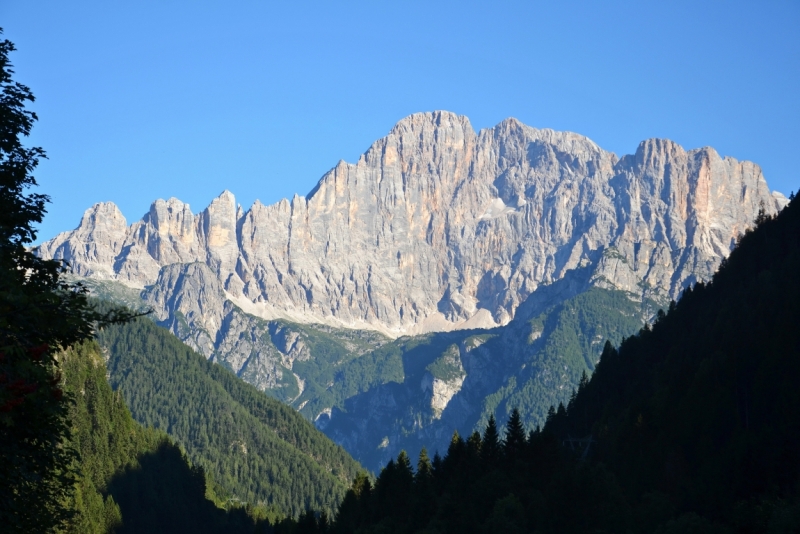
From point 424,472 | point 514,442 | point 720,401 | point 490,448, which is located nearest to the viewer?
point 720,401

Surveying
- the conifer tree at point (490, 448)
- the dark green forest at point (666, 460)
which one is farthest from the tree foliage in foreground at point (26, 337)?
the conifer tree at point (490, 448)

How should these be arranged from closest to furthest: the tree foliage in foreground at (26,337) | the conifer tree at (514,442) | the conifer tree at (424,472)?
the tree foliage in foreground at (26,337)
the conifer tree at (514,442)
the conifer tree at (424,472)

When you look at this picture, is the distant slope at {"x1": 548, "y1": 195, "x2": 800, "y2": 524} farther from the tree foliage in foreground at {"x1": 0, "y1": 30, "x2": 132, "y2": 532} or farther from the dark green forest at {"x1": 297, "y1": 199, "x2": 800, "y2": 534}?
the tree foliage in foreground at {"x1": 0, "y1": 30, "x2": 132, "y2": 532}

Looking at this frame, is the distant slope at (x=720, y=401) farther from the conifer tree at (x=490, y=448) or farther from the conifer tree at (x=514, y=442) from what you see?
the conifer tree at (x=490, y=448)

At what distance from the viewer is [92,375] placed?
193m

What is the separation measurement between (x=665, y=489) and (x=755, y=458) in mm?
12596

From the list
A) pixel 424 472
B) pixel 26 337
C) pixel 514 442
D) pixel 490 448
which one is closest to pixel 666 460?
pixel 514 442

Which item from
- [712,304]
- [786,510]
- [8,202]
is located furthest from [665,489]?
[8,202]

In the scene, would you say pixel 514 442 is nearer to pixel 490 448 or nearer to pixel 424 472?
pixel 490 448

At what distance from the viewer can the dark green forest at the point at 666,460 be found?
10000cm

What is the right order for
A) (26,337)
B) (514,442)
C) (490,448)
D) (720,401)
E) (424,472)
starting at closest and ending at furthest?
(26,337) < (720,401) < (490,448) < (514,442) < (424,472)

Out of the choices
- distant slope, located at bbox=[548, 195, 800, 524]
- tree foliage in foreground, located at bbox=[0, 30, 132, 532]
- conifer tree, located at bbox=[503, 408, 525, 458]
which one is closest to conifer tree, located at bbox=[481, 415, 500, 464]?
conifer tree, located at bbox=[503, 408, 525, 458]

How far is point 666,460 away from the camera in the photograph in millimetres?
116625

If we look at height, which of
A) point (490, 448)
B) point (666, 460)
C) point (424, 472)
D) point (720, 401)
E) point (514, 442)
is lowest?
point (666, 460)
